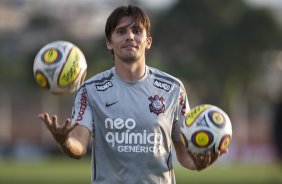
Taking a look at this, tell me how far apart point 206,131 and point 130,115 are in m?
0.66

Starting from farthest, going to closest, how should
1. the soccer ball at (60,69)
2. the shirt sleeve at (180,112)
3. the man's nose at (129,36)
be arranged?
the soccer ball at (60,69)
the shirt sleeve at (180,112)
the man's nose at (129,36)

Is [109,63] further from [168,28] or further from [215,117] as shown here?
[215,117]

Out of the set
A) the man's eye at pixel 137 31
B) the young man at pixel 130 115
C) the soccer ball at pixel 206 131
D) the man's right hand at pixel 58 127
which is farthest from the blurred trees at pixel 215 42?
the man's right hand at pixel 58 127

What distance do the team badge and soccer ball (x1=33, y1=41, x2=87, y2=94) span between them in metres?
1.46

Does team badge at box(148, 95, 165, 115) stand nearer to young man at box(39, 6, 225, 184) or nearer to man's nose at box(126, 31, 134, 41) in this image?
young man at box(39, 6, 225, 184)

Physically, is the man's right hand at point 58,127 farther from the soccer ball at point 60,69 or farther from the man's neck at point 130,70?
the soccer ball at point 60,69

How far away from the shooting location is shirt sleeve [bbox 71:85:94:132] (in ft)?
26.2

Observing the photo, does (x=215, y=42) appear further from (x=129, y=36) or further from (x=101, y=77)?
(x=129, y=36)

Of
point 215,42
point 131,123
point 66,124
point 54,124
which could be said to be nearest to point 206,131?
point 131,123

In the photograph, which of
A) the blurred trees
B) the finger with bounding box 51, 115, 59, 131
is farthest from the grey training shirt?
the blurred trees

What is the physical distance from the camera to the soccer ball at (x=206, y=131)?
7.81 metres

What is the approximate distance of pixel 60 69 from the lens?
30.9 ft

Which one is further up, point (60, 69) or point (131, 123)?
point (60, 69)

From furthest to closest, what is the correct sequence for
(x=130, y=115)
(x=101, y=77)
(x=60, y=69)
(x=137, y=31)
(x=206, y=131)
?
(x=60, y=69) < (x=101, y=77) < (x=137, y=31) < (x=130, y=115) < (x=206, y=131)
